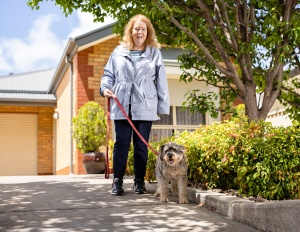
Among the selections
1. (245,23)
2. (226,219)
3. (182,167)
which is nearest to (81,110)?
(245,23)

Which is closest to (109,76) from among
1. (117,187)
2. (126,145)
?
(126,145)

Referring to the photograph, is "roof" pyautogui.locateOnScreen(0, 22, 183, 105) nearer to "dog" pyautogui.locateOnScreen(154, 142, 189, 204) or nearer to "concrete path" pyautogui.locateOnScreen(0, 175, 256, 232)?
"dog" pyautogui.locateOnScreen(154, 142, 189, 204)

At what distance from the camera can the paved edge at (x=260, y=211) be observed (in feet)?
13.6

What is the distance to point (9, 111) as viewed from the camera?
750 inches

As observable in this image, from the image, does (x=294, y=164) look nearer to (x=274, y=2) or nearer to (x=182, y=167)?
(x=182, y=167)

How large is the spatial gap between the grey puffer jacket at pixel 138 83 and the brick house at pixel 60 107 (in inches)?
302

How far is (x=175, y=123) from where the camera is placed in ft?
50.0

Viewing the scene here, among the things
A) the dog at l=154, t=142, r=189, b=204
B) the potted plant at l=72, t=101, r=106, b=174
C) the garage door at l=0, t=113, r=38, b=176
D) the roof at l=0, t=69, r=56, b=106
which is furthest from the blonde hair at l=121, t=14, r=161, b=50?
the garage door at l=0, t=113, r=38, b=176

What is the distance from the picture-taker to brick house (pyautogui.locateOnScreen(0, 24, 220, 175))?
45.0 ft

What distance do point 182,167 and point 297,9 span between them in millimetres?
3546

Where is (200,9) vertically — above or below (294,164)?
above

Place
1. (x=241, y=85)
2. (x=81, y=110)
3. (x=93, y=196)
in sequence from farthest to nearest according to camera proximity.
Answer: (x=81, y=110) → (x=241, y=85) → (x=93, y=196)

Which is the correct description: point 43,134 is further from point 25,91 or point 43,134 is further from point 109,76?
point 109,76

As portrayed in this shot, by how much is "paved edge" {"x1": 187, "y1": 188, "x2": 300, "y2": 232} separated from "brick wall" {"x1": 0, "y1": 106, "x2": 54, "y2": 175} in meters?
14.6
